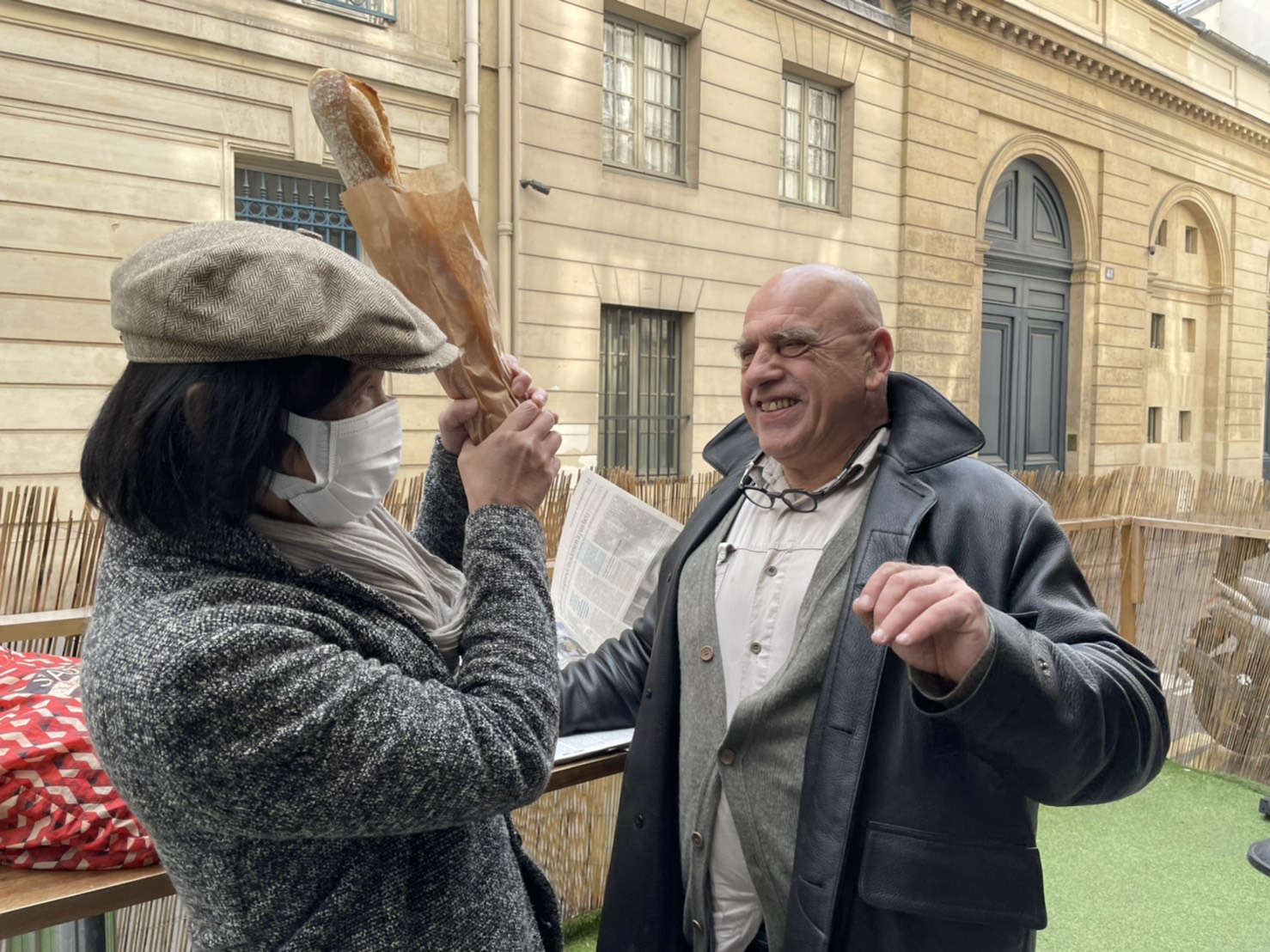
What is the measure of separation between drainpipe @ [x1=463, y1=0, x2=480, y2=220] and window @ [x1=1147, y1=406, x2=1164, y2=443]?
50.4ft

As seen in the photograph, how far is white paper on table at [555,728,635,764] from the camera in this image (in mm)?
1845

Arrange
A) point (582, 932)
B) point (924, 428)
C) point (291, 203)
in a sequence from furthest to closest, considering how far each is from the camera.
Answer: point (291, 203) → point (582, 932) → point (924, 428)

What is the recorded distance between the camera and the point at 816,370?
189cm

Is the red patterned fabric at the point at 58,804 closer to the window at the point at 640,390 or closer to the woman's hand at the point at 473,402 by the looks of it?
the woman's hand at the point at 473,402

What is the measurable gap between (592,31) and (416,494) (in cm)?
727

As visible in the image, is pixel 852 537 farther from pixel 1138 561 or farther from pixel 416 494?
pixel 1138 561

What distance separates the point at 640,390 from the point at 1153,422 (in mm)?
13034

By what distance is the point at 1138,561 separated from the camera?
19.4ft

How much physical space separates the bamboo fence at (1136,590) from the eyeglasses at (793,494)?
2.11 meters

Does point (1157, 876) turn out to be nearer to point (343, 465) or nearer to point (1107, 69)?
point (343, 465)

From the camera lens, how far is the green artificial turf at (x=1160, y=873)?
3.63 meters

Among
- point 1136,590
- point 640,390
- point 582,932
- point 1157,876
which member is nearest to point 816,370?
point 582,932

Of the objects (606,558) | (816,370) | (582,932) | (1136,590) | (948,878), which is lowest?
(582,932)

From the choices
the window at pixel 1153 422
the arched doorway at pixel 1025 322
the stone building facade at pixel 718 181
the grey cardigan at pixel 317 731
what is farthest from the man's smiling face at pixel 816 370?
the window at pixel 1153 422
